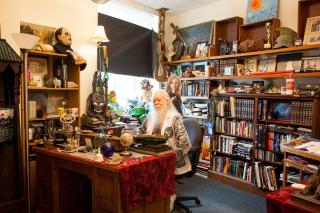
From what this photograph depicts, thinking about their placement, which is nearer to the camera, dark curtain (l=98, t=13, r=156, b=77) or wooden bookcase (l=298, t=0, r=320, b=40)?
wooden bookcase (l=298, t=0, r=320, b=40)

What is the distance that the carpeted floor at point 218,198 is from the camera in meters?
3.03

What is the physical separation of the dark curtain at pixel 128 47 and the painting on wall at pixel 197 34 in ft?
2.12

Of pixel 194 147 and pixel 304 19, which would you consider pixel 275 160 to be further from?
pixel 304 19

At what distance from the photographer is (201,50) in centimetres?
446

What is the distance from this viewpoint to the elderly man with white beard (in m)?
2.69

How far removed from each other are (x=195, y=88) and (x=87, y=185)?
7.97 ft

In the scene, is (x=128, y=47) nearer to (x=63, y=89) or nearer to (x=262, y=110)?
(x=63, y=89)

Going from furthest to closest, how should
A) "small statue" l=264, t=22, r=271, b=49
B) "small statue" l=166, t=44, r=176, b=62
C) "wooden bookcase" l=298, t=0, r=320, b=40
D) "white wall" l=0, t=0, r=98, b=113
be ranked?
"small statue" l=166, t=44, r=176, b=62, "small statue" l=264, t=22, r=271, b=49, "wooden bookcase" l=298, t=0, r=320, b=40, "white wall" l=0, t=0, r=98, b=113

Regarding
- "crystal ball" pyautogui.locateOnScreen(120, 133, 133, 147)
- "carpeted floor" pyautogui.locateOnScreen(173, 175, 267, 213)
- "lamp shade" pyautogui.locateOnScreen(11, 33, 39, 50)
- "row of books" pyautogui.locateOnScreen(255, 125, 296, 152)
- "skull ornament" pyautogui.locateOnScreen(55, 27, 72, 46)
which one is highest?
"skull ornament" pyautogui.locateOnScreen(55, 27, 72, 46)

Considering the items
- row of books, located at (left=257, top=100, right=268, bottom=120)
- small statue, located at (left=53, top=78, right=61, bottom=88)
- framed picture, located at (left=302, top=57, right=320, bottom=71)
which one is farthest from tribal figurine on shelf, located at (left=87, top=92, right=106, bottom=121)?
framed picture, located at (left=302, top=57, right=320, bottom=71)

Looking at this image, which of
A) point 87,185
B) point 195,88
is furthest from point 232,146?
point 87,185

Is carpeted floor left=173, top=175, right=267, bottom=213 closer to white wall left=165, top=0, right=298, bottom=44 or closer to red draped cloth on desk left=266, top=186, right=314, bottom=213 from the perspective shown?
red draped cloth on desk left=266, top=186, right=314, bottom=213

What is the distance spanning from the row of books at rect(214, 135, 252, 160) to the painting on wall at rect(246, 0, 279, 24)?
178 centimetres

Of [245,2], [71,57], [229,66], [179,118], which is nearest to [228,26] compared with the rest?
[245,2]
